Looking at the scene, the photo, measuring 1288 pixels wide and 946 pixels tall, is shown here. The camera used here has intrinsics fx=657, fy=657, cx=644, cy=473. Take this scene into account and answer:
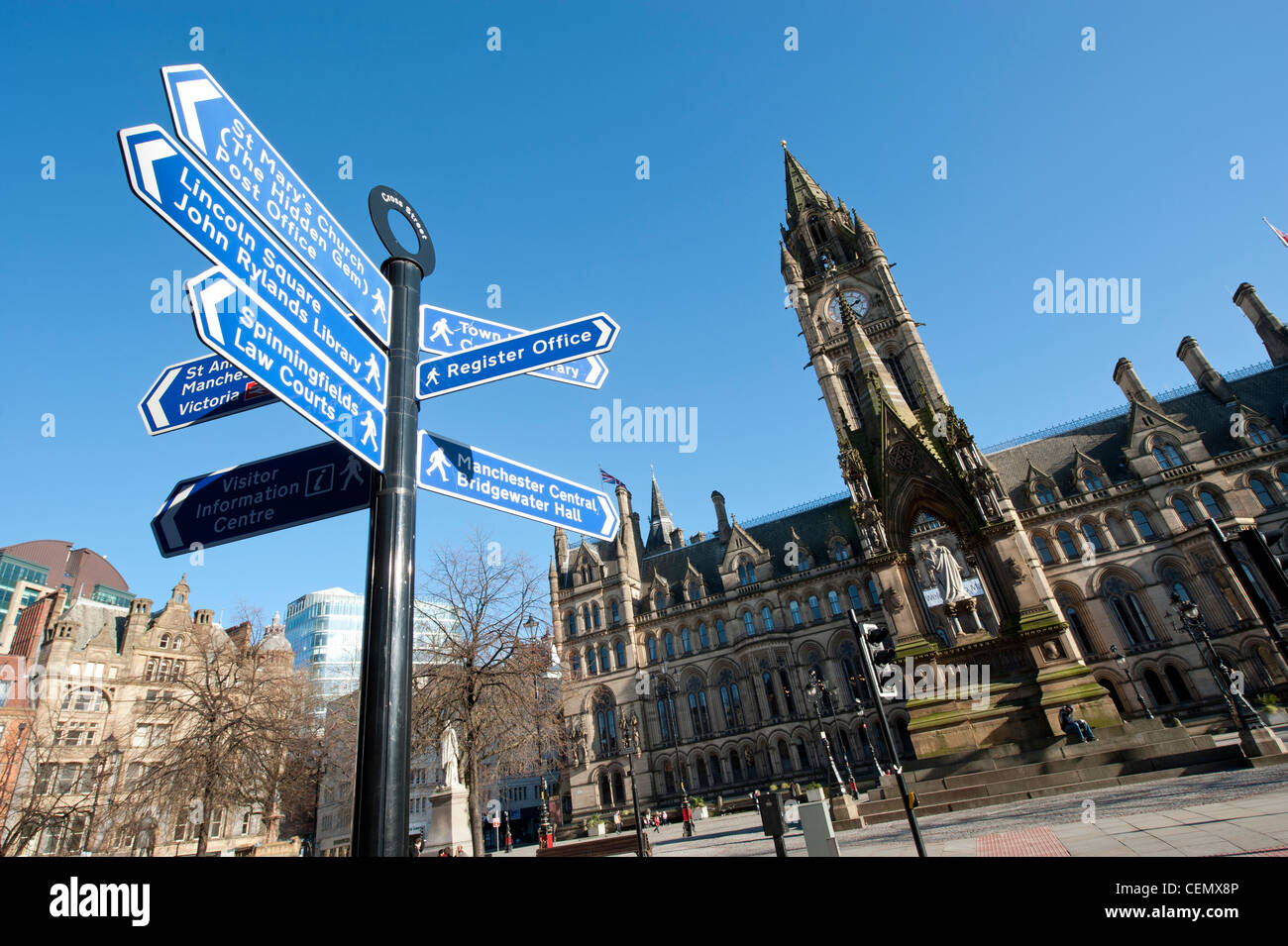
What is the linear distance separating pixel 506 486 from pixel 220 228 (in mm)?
2098

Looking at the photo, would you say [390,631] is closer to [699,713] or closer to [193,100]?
[193,100]

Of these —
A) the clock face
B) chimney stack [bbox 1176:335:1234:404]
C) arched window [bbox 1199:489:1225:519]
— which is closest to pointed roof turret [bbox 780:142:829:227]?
the clock face

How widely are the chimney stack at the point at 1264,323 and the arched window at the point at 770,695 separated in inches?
1469

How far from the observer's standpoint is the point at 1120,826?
11492 mm

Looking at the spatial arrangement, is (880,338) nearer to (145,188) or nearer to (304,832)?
(145,188)

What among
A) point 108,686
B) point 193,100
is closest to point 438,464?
point 193,100

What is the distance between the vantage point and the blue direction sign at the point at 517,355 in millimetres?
4273

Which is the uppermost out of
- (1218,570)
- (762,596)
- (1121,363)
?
(1121,363)

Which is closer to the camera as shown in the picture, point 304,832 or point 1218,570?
point 1218,570

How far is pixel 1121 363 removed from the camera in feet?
144

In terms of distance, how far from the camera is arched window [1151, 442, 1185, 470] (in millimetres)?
38125

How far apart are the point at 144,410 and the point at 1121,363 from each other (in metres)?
53.5

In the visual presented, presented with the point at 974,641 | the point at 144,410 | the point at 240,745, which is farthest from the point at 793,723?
the point at 144,410

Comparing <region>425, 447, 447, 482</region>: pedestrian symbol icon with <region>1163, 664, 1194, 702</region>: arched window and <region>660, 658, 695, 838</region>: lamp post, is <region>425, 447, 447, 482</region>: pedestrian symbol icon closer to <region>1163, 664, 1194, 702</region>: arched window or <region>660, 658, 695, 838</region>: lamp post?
<region>660, 658, 695, 838</region>: lamp post
